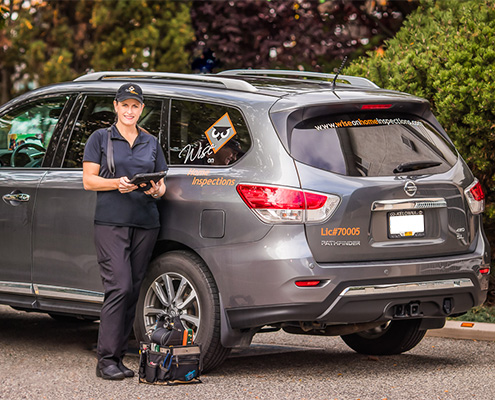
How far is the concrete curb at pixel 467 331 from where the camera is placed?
8352 mm

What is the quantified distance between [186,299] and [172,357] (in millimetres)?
458

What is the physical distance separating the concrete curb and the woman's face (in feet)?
11.3

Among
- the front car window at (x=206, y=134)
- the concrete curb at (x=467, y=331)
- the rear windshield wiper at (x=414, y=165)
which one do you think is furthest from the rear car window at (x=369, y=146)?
the concrete curb at (x=467, y=331)

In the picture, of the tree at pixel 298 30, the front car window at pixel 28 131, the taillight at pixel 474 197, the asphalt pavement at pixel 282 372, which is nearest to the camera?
the asphalt pavement at pixel 282 372

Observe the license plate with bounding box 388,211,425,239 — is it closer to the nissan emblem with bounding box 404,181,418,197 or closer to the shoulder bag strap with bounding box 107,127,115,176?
the nissan emblem with bounding box 404,181,418,197

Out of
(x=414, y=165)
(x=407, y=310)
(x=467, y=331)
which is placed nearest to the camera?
(x=407, y=310)

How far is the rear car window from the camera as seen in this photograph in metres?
6.36

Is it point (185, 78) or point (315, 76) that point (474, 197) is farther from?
point (185, 78)

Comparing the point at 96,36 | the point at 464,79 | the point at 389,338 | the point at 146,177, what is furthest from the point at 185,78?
the point at 96,36

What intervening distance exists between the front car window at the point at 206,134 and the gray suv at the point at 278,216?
10mm

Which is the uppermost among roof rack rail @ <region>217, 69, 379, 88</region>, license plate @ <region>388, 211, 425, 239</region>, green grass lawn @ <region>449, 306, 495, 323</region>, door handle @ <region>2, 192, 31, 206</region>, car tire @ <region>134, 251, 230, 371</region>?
roof rack rail @ <region>217, 69, 379, 88</region>

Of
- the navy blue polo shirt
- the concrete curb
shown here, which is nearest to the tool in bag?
the navy blue polo shirt

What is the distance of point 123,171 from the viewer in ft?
21.7

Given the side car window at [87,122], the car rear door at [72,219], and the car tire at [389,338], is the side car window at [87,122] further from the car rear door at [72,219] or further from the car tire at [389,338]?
the car tire at [389,338]
